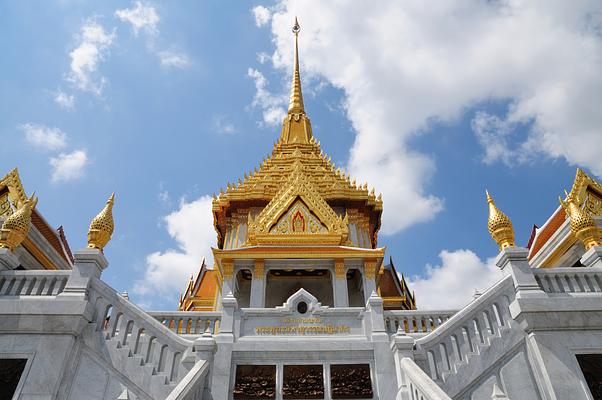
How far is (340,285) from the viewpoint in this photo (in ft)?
50.4

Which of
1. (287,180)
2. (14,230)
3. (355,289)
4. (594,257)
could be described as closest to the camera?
(14,230)

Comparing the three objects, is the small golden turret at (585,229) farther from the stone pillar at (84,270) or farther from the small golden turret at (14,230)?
the small golden turret at (14,230)

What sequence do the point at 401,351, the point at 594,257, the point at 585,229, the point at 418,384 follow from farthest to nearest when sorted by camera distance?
the point at 585,229
the point at 594,257
the point at 401,351
the point at 418,384

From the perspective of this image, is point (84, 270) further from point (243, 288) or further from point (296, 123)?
point (296, 123)

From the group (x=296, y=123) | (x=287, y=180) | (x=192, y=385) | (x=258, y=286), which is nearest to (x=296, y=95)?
(x=296, y=123)

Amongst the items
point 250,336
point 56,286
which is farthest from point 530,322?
point 56,286

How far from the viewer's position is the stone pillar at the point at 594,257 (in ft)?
34.9

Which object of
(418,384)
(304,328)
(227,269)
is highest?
(227,269)

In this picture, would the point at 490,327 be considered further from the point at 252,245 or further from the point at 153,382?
the point at 252,245

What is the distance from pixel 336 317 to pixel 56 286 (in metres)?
6.34

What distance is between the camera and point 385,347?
31.6 feet

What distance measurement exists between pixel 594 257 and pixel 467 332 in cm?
399

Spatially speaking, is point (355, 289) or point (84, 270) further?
point (355, 289)

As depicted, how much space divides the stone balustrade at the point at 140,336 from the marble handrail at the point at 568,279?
313 inches
